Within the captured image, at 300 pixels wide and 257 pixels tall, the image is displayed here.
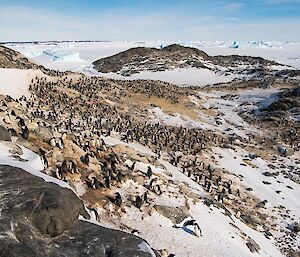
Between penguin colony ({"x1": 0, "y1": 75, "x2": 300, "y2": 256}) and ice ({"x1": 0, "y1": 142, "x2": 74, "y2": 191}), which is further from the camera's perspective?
penguin colony ({"x1": 0, "y1": 75, "x2": 300, "y2": 256})

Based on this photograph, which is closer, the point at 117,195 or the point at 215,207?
the point at 117,195

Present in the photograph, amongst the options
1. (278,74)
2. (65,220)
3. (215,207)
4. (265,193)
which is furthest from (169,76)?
(65,220)

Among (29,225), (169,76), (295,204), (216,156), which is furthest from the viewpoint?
(169,76)

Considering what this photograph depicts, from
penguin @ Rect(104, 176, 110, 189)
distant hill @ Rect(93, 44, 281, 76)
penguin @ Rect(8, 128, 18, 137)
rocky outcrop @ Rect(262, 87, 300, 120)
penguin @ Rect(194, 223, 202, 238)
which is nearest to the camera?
penguin @ Rect(194, 223, 202, 238)

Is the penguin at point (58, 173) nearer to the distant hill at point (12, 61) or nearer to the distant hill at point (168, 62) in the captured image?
the distant hill at point (12, 61)

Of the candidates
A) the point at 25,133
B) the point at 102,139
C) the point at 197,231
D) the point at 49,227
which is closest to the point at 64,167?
the point at 25,133

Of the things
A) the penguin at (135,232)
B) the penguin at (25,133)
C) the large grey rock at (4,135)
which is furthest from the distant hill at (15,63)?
the penguin at (135,232)

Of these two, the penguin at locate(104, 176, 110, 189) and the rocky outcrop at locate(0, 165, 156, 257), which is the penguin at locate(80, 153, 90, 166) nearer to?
the penguin at locate(104, 176, 110, 189)

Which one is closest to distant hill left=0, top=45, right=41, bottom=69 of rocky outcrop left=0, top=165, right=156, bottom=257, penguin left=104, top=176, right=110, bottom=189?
penguin left=104, top=176, right=110, bottom=189

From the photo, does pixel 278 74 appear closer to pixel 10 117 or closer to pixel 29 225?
pixel 10 117
